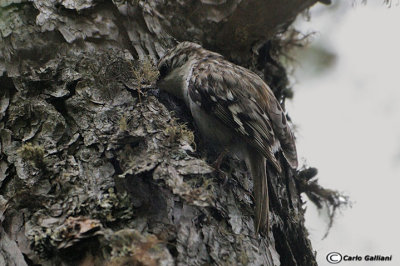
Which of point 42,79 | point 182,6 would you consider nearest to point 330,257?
point 182,6

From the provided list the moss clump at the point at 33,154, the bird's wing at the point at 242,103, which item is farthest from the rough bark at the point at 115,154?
the bird's wing at the point at 242,103

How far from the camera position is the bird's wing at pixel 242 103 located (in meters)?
2.33

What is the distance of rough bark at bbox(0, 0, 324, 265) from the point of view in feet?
4.94

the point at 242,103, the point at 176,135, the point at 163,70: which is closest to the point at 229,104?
the point at 242,103

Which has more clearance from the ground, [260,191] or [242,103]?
[242,103]

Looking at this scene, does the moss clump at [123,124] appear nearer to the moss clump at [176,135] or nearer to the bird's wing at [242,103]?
the moss clump at [176,135]

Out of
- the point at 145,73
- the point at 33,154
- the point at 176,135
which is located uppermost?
the point at 145,73

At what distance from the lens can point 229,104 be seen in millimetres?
2391

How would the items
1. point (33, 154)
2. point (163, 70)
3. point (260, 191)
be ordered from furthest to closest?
point (163, 70) < point (260, 191) < point (33, 154)

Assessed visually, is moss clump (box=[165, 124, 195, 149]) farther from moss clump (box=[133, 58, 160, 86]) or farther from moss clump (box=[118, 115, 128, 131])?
moss clump (box=[133, 58, 160, 86])

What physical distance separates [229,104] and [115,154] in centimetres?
81

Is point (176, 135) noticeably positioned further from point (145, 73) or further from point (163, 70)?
point (163, 70)

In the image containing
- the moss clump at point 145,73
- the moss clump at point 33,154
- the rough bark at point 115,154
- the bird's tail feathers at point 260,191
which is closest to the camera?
the rough bark at point 115,154

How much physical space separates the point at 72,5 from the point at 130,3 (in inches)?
10.9
